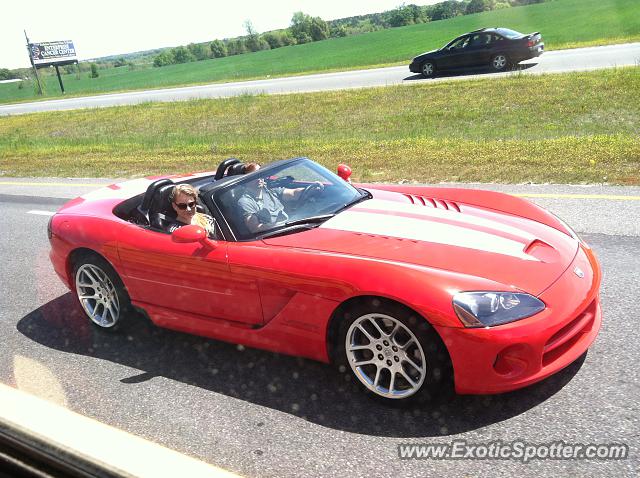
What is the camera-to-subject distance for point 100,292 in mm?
5031

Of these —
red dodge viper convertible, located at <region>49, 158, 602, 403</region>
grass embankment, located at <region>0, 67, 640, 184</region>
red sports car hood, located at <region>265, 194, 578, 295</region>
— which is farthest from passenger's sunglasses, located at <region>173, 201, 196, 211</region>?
grass embankment, located at <region>0, 67, 640, 184</region>

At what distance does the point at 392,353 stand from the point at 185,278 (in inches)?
62.5

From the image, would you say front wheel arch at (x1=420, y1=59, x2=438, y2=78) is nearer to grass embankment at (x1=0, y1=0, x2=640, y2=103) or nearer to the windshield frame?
grass embankment at (x1=0, y1=0, x2=640, y2=103)

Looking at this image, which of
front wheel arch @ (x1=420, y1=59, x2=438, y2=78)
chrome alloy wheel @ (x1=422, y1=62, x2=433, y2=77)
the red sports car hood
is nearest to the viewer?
the red sports car hood

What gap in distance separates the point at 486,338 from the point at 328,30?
104 metres

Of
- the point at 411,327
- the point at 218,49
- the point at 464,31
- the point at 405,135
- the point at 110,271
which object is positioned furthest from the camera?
the point at 218,49

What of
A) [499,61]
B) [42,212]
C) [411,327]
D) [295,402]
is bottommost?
[295,402]

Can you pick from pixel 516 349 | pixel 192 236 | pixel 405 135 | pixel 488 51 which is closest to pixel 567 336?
pixel 516 349

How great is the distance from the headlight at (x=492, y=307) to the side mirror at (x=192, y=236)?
5.66ft

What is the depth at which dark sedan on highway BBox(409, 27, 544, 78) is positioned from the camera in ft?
68.3

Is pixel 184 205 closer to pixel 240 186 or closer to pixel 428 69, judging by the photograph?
pixel 240 186

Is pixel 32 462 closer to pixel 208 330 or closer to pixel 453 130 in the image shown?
pixel 208 330

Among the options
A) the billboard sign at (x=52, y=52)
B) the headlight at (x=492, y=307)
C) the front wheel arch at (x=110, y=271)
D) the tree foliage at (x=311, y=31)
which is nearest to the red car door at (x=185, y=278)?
the front wheel arch at (x=110, y=271)

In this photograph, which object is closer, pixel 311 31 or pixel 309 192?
pixel 309 192
